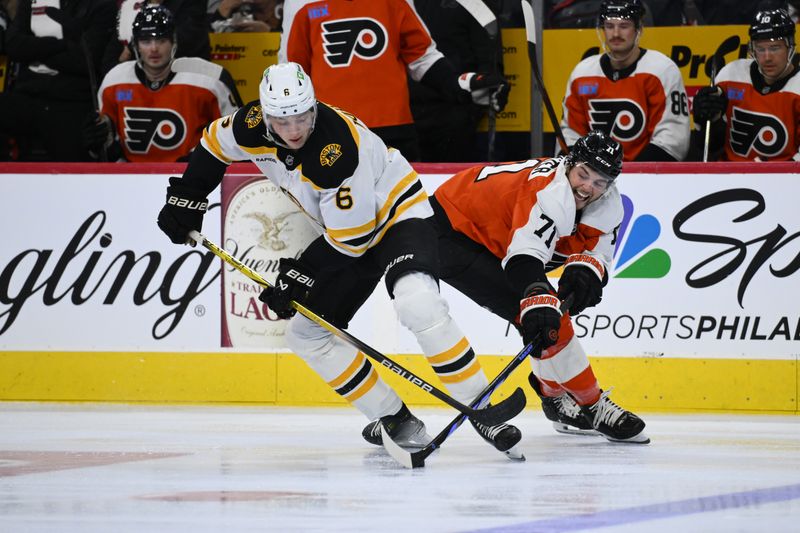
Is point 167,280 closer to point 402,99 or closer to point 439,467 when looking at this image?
point 402,99

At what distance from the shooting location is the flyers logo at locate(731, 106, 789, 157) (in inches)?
218

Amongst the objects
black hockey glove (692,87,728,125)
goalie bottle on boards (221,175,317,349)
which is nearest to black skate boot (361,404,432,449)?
goalie bottle on boards (221,175,317,349)

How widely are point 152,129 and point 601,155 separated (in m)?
2.71

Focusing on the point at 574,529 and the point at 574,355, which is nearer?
the point at 574,529

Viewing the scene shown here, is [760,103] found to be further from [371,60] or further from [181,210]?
[181,210]

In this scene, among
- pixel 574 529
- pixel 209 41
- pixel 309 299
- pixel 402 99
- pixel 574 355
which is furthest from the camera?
pixel 209 41

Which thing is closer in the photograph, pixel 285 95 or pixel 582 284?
pixel 285 95

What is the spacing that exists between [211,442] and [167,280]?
129cm

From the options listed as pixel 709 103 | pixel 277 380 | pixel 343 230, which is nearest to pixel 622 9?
pixel 709 103

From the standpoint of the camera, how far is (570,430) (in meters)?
4.64

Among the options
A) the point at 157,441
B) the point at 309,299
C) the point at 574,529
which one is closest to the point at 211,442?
the point at 157,441

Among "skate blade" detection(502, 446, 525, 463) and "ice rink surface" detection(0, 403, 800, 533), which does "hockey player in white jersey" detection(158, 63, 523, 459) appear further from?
"ice rink surface" detection(0, 403, 800, 533)

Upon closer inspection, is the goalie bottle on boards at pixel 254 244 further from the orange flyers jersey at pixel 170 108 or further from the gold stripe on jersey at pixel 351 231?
the gold stripe on jersey at pixel 351 231

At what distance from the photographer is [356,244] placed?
392cm
